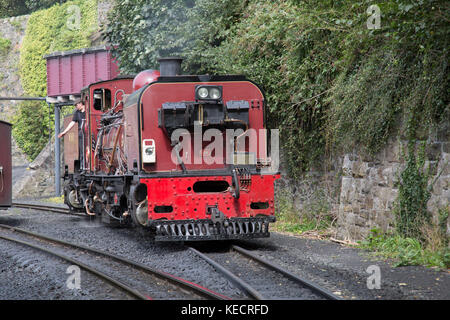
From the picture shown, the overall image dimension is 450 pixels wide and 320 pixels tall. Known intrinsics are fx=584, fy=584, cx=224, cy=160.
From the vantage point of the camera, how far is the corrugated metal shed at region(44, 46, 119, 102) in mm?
24141

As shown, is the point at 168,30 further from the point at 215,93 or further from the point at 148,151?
the point at 148,151

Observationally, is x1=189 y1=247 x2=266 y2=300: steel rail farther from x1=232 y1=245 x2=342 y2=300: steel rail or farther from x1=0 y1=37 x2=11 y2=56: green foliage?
x1=0 y1=37 x2=11 y2=56: green foliage

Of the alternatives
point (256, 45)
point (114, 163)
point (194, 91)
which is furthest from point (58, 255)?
point (256, 45)

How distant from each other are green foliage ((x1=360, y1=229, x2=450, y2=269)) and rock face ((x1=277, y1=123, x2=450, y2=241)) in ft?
0.99

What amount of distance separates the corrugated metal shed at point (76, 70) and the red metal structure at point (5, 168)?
33.4 ft

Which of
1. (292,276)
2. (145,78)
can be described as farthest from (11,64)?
(292,276)

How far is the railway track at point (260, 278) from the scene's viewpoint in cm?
629

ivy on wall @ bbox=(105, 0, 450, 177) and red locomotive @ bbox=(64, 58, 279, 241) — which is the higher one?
ivy on wall @ bbox=(105, 0, 450, 177)

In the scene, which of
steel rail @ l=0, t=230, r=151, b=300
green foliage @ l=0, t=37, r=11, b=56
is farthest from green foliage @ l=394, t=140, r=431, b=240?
green foliage @ l=0, t=37, r=11, b=56

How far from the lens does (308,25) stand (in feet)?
36.6

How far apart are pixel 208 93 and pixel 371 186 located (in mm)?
3243

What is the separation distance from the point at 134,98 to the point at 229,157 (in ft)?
6.02

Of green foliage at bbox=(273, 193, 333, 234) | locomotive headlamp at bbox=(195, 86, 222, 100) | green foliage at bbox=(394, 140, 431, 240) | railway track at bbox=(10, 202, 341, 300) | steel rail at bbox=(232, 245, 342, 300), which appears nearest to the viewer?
steel rail at bbox=(232, 245, 342, 300)
